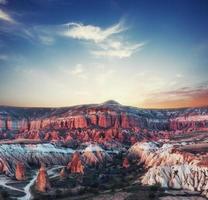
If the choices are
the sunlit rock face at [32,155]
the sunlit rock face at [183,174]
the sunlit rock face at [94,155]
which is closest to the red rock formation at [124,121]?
the sunlit rock face at [94,155]

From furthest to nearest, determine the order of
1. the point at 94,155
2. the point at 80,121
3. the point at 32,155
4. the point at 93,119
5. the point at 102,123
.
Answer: the point at 93,119 → the point at 80,121 → the point at 102,123 → the point at 94,155 → the point at 32,155

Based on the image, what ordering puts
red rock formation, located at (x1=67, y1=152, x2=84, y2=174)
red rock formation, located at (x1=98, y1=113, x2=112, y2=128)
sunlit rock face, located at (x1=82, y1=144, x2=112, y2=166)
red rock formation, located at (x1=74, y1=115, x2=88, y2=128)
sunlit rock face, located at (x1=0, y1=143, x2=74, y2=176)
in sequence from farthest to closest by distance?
red rock formation, located at (x1=98, y1=113, x2=112, y2=128), red rock formation, located at (x1=74, y1=115, x2=88, y2=128), sunlit rock face, located at (x1=82, y1=144, x2=112, y2=166), sunlit rock face, located at (x1=0, y1=143, x2=74, y2=176), red rock formation, located at (x1=67, y1=152, x2=84, y2=174)

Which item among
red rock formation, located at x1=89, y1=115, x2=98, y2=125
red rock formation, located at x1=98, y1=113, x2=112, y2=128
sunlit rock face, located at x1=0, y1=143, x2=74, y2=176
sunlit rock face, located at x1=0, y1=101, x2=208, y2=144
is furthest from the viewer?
red rock formation, located at x1=89, y1=115, x2=98, y2=125

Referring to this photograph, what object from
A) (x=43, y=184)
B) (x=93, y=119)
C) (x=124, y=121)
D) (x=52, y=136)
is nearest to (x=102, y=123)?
(x=93, y=119)

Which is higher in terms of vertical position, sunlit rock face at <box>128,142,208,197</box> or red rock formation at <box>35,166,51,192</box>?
sunlit rock face at <box>128,142,208,197</box>

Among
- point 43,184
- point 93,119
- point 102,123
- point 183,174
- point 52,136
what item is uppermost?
point 93,119

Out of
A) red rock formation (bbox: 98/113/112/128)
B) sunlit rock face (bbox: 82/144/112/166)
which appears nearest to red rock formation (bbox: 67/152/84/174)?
sunlit rock face (bbox: 82/144/112/166)

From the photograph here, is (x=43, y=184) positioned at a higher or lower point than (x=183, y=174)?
lower

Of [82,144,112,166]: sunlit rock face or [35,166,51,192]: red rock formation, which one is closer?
[35,166,51,192]: red rock formation

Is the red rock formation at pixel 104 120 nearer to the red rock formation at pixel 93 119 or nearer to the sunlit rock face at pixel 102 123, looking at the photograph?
the sunlit rock face at pixel 102 123

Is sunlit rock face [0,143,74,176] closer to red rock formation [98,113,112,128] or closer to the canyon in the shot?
the canyon

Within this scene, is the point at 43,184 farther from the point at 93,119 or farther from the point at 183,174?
the point at 93,119
